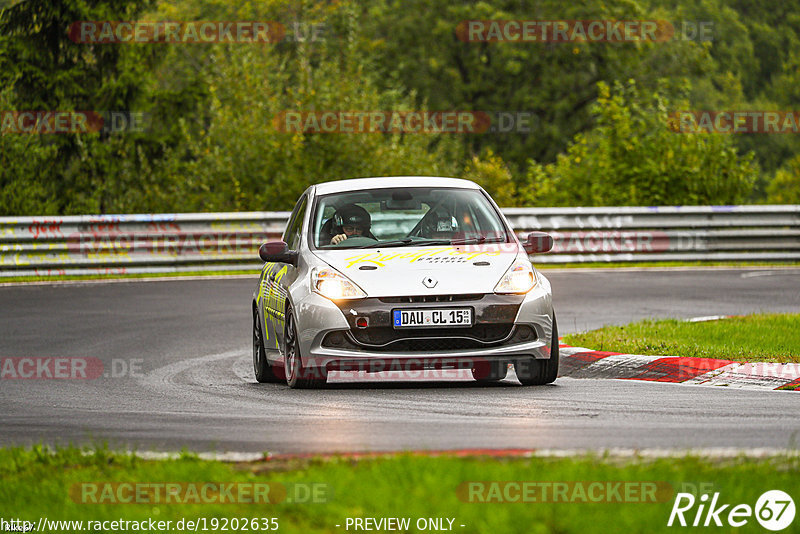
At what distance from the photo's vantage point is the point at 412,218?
11.7 meters

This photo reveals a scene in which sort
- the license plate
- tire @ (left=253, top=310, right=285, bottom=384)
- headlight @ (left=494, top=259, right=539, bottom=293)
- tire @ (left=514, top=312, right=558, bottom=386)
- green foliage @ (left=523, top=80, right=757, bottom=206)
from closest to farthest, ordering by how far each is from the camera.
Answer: the license plate < headlight @ (left=494, top=259, right=539, bottom=293) < tire @ (left=514, top=312, right=558, bottom=386) < tire @ (left=253, top=310, right=285, bottom=384) < green foliage @ (left=523, top=80, right=757, bottom=206)

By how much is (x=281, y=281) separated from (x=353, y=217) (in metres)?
0.75

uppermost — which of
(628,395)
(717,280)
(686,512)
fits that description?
(686,512)

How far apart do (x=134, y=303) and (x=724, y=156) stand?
1533cm

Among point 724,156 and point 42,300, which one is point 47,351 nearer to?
point 42,300

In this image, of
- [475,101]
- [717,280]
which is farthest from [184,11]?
[717,280]

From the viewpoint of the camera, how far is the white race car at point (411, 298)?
395 inches

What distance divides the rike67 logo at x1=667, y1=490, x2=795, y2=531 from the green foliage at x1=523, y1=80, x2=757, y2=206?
80.0 feet

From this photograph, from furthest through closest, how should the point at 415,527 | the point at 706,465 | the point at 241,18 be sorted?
the point at 241,18, the point at 706,465, the point at 415,527

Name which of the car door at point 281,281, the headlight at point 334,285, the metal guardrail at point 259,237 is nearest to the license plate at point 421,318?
the headlight at point 334,285

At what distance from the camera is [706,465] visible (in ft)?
20.8

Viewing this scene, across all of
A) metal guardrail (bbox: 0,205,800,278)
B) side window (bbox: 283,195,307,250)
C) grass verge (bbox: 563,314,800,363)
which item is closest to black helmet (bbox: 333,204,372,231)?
side window (bbox: 283,195,307,250)

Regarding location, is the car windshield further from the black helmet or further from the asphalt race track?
the asphalt race track

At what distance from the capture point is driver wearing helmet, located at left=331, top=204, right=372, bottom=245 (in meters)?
11.1
